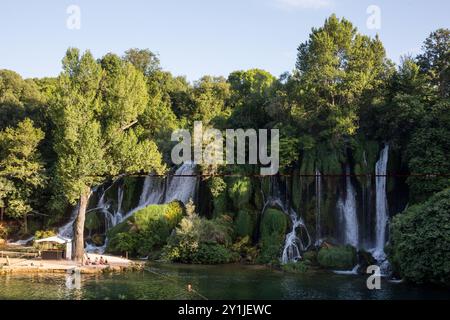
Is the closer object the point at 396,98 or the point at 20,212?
the point at 396,98

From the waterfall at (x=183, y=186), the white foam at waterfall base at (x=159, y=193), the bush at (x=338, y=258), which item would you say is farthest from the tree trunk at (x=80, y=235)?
the bush at (x=338, y=258)

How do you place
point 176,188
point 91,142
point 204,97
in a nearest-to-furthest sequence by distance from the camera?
point 91,142 < point 176,188 < point 204,97

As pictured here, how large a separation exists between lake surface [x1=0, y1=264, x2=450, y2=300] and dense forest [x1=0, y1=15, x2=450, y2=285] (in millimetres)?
3535

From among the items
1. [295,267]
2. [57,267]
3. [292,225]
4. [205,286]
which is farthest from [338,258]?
[57,267]

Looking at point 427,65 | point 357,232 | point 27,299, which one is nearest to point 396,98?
point 427,65

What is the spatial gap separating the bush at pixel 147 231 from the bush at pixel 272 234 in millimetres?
7056

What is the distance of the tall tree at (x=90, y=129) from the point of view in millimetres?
38094

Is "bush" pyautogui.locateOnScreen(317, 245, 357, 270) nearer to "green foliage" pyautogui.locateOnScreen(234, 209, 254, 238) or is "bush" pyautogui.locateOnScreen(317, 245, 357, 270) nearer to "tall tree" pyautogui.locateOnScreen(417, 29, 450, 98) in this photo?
"green foliage" pyautogui.locateOnScreen(234, 209, 254, 238)

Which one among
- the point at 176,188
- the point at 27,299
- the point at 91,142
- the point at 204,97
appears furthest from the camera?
the point at 204,97

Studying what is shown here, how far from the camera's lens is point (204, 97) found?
5869 cm

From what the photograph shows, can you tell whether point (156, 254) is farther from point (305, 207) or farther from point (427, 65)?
point (427, 65)

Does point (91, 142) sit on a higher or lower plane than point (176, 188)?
higher

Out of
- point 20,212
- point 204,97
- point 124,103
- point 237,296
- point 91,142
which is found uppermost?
point 204,97

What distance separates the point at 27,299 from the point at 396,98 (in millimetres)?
28312
